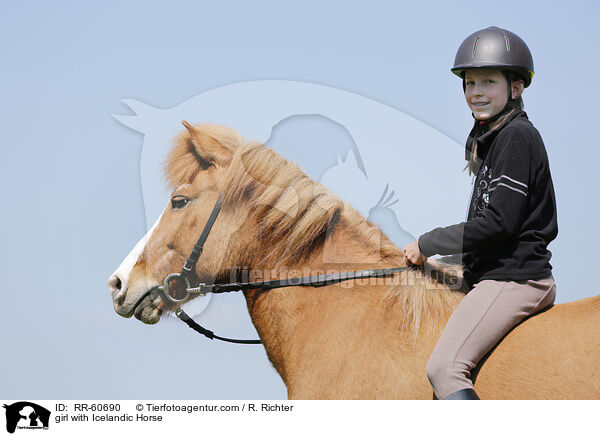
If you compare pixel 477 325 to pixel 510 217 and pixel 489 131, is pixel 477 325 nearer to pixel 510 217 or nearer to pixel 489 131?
pixel 510 217

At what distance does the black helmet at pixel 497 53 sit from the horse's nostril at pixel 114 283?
8.48ft

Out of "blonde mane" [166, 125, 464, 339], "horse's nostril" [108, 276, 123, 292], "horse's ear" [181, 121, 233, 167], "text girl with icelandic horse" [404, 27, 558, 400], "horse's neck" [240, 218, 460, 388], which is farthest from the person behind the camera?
"horse's ear" [181, 121, 233, 167]

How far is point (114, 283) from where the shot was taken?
337 centimetres

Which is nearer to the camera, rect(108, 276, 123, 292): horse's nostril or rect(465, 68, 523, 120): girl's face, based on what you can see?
rect(465, 68, 523, 120): girl's face

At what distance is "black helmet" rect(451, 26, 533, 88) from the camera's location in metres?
2.98

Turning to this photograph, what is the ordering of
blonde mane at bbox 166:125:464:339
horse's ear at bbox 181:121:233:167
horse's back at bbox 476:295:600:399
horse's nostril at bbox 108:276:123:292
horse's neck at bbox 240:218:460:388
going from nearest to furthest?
horse's back at bbox 476:295:600:399 < horse's neck at bbox 240:218:460:388 < blonde mane at bbox 166:125:464:339 < horse's nostril at bbox 108:276:123:292 < horse's ear at bbox 181:121:233:167

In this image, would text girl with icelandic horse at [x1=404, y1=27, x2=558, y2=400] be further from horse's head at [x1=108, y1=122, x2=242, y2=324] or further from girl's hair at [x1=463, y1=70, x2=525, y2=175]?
horse's head at [x1=108, y1=122, x2=242, y2=324]

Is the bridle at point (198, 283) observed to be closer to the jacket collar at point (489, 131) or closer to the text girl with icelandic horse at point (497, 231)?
the text girl with icelandic horse at point (497, 231)

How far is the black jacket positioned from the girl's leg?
0.09 m

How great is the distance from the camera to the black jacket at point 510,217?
2695 millimetres

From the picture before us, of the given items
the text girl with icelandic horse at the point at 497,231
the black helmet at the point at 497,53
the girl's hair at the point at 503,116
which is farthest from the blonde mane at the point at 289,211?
the black helmet at the point at 497,53
